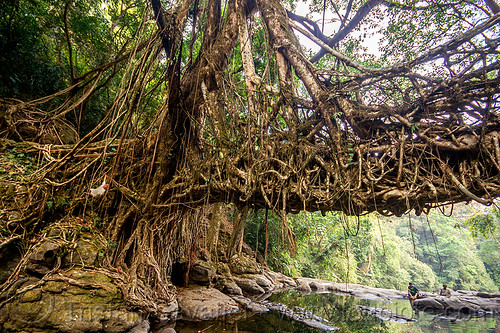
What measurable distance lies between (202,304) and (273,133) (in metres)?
2.98

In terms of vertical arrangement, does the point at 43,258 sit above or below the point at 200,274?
above

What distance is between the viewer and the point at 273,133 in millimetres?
2928

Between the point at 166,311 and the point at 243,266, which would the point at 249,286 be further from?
the point at 166,311

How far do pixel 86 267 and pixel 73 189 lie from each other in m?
1.22

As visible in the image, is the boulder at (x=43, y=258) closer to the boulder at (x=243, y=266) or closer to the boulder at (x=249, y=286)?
the boulder at (x=249, y=286)

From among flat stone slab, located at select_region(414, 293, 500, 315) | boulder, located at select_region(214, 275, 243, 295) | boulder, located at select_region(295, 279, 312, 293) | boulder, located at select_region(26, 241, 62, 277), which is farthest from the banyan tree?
flat stone slab, located at select_region(414, 293, 500, 315)

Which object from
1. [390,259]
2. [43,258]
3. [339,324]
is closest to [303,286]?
[339,324]

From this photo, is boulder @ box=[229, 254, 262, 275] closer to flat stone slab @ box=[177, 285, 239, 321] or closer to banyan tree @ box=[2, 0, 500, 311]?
flat stone slab @ box=[177, 285, 239, 321]

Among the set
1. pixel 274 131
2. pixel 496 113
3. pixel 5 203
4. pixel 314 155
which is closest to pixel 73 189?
pixel 5 203

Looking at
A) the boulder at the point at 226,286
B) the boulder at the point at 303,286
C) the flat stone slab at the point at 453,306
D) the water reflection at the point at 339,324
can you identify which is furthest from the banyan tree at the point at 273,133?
the flat stone slab at the point at 453,306

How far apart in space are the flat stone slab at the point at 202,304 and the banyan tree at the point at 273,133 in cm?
50

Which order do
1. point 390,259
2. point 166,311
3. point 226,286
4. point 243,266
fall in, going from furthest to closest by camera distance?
point 390,259
point 243,266
point 226,286
point 166,311

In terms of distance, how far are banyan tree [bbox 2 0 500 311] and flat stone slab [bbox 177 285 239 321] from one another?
501mm

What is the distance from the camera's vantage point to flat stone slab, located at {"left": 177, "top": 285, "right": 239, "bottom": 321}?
3.71 m
